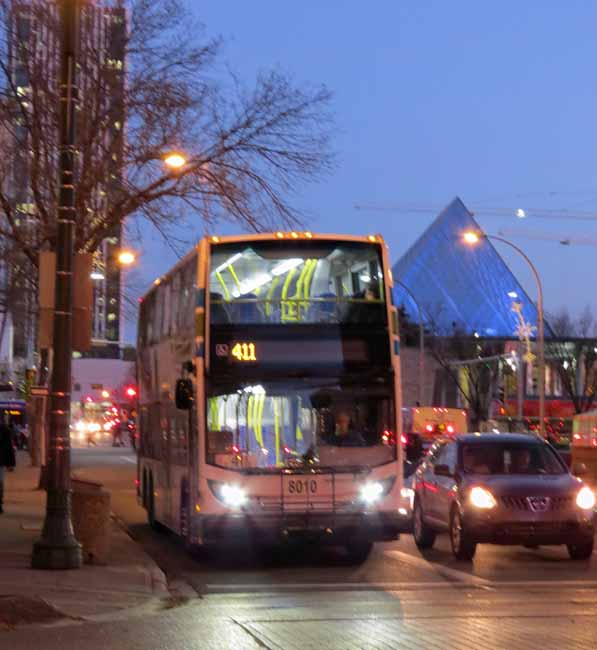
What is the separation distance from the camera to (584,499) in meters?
17.0

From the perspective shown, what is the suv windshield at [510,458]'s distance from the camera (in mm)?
17969

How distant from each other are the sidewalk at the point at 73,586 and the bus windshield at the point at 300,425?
188 centimetres

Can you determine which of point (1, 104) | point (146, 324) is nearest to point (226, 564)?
point (146, 324)

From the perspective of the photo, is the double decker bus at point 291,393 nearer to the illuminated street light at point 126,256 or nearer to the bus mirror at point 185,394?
the bus mirror at point 185,394

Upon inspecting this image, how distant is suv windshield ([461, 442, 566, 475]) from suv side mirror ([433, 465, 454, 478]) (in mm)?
237

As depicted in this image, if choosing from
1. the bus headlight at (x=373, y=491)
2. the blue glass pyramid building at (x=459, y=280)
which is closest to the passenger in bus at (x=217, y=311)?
→ the bus headlight at (x=373, y=491)

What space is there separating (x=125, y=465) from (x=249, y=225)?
26269 millimetres

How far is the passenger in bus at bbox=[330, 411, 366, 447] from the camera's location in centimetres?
1639

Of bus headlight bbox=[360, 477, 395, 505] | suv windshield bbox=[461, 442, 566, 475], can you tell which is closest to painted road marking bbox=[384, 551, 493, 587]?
bus headlight bbox=[360, 477, 395, 505]

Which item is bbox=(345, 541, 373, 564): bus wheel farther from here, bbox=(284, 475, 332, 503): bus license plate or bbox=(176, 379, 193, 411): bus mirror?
bbox=(176, 379, 193, 411): bus mirror

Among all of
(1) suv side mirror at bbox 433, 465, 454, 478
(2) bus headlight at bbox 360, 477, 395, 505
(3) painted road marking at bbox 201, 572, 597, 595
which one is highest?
(1) suv side mirror at bbox 433, 465, 454, 478

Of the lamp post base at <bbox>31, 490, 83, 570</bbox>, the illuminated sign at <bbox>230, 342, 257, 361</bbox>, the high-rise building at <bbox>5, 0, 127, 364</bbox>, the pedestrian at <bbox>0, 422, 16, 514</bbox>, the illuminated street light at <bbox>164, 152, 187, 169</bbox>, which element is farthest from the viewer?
the high-rise building at <bbox>5, 0, 127, 364</bbox>

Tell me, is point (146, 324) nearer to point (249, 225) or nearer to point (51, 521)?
point (249, 225)

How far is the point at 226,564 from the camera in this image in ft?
56.9
